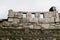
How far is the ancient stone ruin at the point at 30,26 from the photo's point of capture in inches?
339

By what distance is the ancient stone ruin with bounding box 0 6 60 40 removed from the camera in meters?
8.60

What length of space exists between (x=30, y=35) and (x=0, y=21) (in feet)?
5.81

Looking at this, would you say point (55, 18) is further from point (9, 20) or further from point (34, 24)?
point (9, 20)

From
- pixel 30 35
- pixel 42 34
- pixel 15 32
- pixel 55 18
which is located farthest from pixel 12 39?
pixel 55 18

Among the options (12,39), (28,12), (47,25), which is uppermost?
(28,12)

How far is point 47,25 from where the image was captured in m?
8.83

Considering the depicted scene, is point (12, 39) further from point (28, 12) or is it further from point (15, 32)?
point (28, 12)

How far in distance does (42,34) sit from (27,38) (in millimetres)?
785

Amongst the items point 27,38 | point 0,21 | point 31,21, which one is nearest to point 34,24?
point 31,21

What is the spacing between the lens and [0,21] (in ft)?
29.5

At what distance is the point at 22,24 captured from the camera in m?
8.83

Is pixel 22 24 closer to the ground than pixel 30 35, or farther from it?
farther from it

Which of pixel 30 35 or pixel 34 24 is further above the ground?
pixel 34 24

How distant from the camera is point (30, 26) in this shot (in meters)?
8.80
